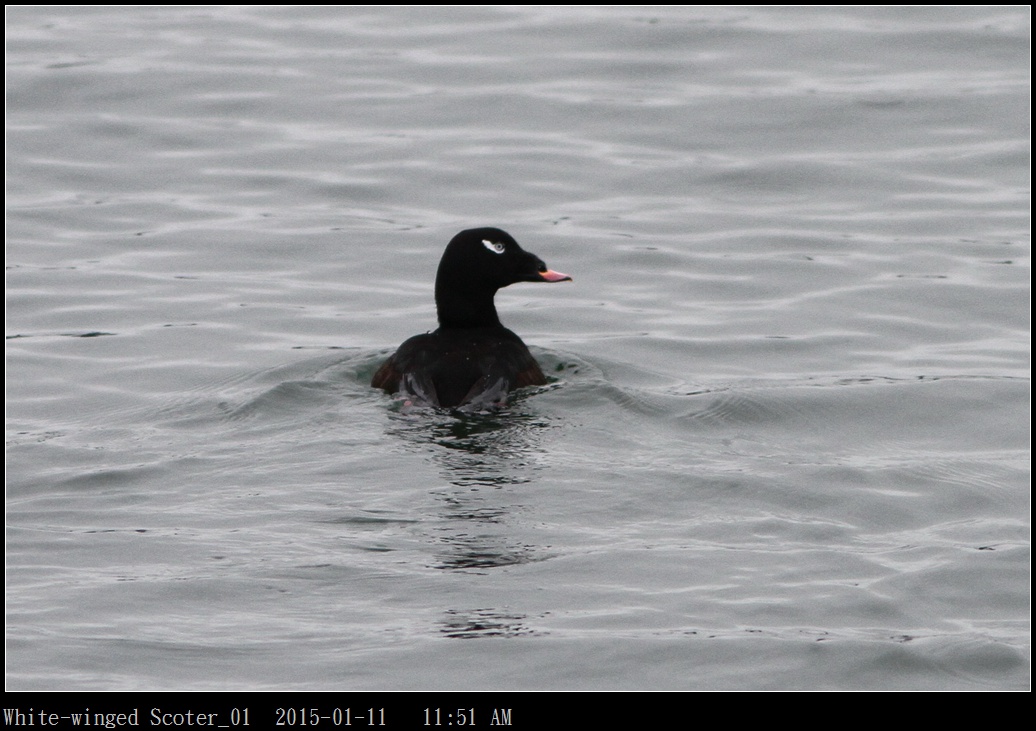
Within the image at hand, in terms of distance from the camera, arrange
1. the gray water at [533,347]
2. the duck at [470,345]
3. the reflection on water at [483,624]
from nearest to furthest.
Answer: the reflection on water at [483,624] → the gray water at [533,347] → the duck at [470,345]

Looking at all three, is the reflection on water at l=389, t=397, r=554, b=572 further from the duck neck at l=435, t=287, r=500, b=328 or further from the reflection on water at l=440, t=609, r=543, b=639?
the duck neck at l=435, t=287, r=500, b=328

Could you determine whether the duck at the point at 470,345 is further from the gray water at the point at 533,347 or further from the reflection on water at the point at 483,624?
the reflection on water at the point at 483,624

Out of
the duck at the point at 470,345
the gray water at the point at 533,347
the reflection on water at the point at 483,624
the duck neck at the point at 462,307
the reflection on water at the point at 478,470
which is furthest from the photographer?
the duck neck at the point at 462,307

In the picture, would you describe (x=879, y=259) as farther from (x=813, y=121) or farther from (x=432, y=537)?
(x=432, y=537)

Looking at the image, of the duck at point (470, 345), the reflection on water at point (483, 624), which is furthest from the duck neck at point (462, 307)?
the reflection on water at point (483, 624)

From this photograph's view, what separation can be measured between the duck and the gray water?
0.18 metres

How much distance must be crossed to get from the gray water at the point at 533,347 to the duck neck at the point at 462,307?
593 millimetres

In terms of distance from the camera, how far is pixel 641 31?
68.6 feet

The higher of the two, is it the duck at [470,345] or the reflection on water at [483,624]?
the duck at [470,345]

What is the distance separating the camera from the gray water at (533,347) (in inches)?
272

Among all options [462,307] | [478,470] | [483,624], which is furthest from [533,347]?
[483,624]

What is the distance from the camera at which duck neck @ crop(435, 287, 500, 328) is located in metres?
10.2

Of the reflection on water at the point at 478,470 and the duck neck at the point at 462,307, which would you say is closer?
the reflection on water at the point at 478,470

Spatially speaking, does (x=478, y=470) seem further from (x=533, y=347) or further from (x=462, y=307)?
(x=533, y=347)
